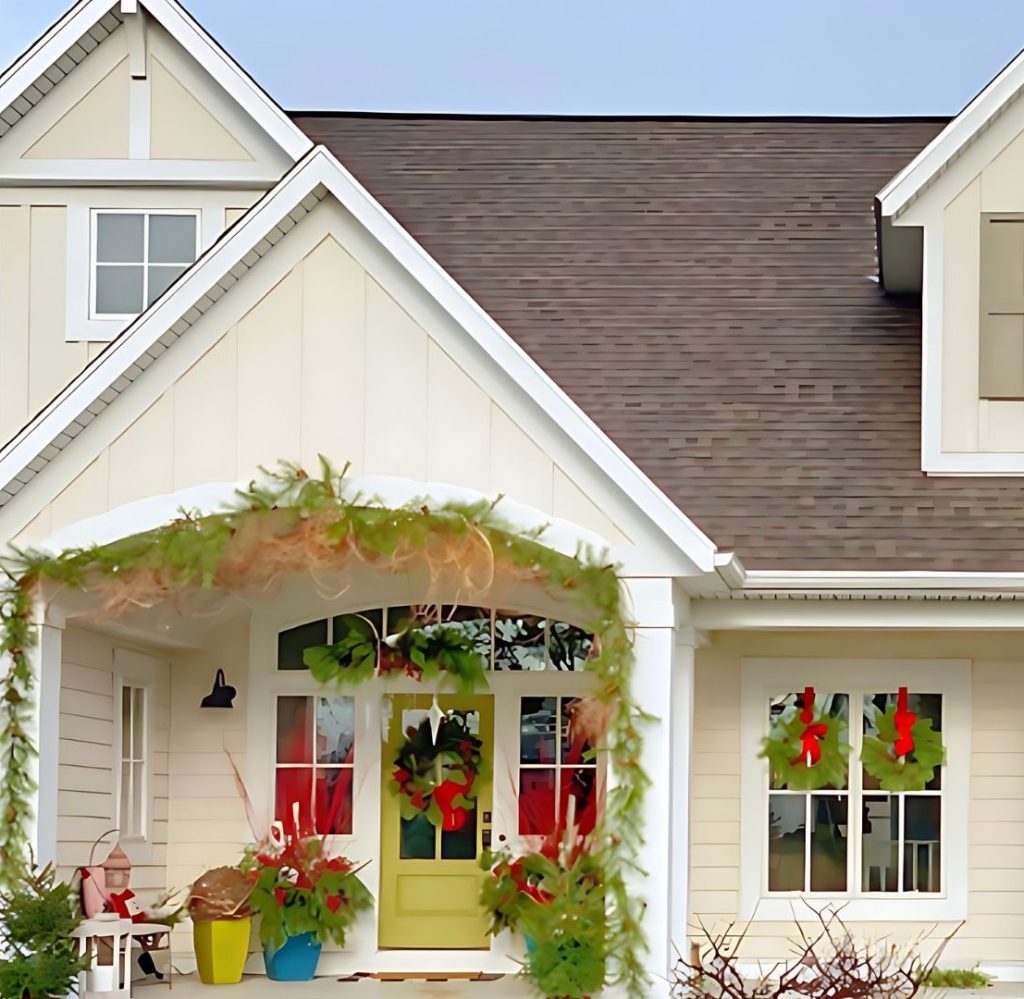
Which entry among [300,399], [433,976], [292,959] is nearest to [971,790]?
[433,976]

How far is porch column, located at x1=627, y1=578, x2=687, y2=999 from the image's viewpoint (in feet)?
33.9

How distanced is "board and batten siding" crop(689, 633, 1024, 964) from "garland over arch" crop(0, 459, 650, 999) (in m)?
2.57

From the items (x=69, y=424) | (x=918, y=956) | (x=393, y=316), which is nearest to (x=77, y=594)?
(x=69, y=424)

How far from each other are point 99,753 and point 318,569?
2743 millimetres

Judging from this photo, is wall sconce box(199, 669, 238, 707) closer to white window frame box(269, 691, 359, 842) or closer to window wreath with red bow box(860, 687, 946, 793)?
white window frame box(269, 691, 359, 842)

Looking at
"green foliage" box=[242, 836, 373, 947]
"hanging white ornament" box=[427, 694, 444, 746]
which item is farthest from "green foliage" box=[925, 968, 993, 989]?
"green foliage" box=[242, 836, 373, 947]

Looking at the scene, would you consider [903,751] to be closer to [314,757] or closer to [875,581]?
[875,581]

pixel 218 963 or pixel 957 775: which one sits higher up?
pixel 957 775

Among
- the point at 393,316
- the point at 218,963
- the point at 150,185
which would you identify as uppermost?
the point at 150,185

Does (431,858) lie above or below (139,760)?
below

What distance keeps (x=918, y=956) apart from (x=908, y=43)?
110 ft

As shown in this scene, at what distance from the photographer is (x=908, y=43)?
42.4 meters

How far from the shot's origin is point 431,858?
13.3 meters

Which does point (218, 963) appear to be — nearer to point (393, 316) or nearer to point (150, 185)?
point (393, 316)
